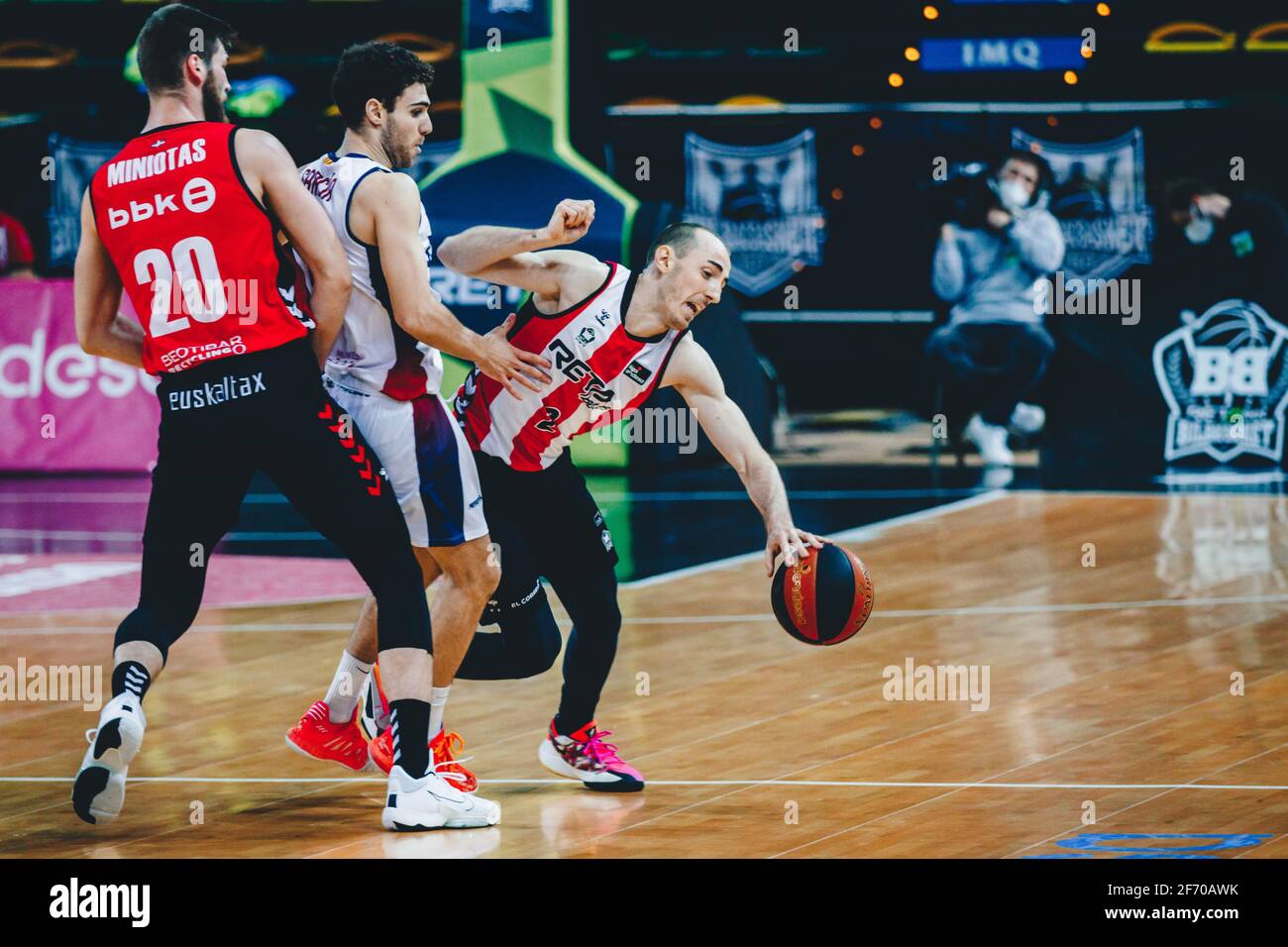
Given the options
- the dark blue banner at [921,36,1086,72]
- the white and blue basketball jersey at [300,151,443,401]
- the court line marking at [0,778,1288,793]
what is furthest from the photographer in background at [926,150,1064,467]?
the white and blue basketball jersey at [300,151,443,401]

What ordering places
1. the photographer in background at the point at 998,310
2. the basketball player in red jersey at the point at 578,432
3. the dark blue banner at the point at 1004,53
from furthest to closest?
1. the dark blue banner at the point at 1004,53
2. the photographer in background at the point at 998,310
3. the basketball player in red jersey at the point at 578,432

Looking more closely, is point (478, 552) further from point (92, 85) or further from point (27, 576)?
point (92, 85)

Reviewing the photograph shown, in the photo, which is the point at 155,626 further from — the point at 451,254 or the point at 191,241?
the point at 451,254

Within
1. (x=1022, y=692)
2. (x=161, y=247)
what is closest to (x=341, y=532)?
(x=161, y=247)

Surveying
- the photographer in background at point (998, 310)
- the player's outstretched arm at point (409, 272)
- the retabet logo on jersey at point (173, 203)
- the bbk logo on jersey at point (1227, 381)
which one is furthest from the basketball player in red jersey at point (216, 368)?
the photographer in background at point (998, 310)

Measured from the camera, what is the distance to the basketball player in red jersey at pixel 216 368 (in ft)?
16.7

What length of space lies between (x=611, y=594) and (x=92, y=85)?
16943mm

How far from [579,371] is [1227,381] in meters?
8.77

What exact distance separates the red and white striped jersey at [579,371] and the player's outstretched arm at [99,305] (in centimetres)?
107

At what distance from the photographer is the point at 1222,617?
8594 millimetres

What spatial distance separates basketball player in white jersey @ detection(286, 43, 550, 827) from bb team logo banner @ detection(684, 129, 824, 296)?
43.8 feet

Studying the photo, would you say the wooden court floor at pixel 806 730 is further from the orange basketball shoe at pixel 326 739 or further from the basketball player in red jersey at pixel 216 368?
the basketball player in red jersey at pixel 216 368

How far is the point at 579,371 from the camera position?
19.0 feet

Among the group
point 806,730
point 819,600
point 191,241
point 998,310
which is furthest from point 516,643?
point 998,310
